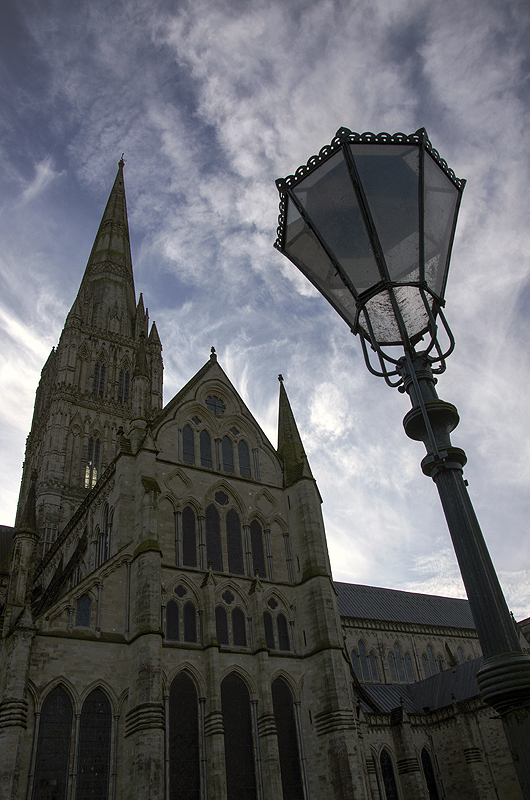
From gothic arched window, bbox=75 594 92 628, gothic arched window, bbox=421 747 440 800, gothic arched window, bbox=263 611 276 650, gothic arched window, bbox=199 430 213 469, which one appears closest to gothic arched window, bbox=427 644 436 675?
gothic arched window, bbox=421 747 440 800

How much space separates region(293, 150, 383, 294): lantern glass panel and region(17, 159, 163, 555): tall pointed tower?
33.6m

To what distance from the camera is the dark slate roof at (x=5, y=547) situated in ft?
131

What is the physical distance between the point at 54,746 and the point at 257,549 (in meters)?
9.68

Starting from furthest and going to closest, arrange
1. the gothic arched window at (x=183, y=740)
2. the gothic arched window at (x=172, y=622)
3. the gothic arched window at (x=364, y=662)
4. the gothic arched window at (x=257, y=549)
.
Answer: the gothic arched window at (x=364, y=662) < the gothic arched window at (x=257, y=549) < the gothic arched window at (x=172, y=622) < the gothic arched window at (x=183, y=740)

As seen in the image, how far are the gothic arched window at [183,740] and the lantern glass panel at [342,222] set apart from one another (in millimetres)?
16924

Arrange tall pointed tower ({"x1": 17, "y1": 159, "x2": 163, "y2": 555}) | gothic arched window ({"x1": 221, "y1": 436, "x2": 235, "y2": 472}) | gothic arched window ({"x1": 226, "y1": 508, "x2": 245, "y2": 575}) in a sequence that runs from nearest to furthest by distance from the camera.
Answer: gothic arched window ({"x1": 226, "y1": 508, "x2": 245, "y2": 575}) < gothic arched window ({"x1": 221, "y1": 436, "x2": 235, "y2": 472}) < tall pointed tower ({"x1": 17, "y1": 159, "x2": 163, "y2": 555})

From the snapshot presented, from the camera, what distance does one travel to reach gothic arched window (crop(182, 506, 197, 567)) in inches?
847

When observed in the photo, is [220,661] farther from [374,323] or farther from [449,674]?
[449,674]

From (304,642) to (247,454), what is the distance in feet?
26.8

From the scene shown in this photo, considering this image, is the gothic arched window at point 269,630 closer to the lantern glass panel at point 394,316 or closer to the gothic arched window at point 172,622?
the gothic arched window at point 172,622

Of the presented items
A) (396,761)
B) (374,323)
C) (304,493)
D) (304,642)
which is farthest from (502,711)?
(396,761)

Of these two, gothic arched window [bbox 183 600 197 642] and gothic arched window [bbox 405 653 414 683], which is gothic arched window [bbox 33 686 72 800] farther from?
gothic arched window [bbox 405 653 414 683]

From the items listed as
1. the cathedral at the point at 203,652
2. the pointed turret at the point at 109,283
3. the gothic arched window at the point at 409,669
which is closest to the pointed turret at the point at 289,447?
the cathedral at the point at 203,652

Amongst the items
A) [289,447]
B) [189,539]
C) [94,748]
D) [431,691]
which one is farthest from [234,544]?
[431,691]
